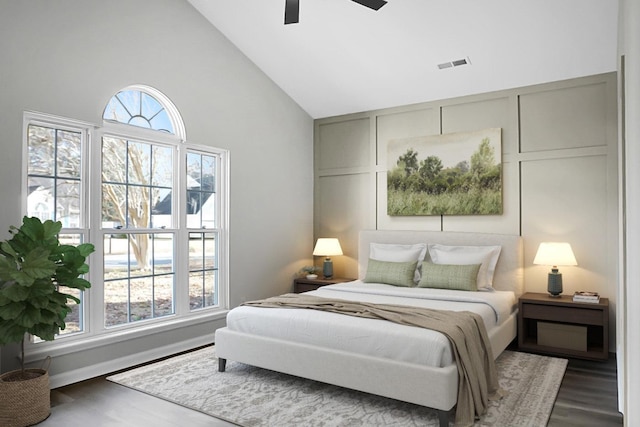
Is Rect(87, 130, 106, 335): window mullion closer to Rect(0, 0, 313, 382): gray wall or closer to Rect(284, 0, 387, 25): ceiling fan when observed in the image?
Rect(0, 0, 313, 382): gray wall

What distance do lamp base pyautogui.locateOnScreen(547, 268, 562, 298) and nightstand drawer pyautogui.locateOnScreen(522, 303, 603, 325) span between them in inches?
7.3

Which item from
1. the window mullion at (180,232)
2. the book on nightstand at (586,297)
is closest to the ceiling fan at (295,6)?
the window mullion at (180,232)

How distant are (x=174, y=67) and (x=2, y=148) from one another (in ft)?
5.72

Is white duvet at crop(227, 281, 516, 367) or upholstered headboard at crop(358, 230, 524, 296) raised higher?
upholstered headboard at crop(358, 230, 524, 296)

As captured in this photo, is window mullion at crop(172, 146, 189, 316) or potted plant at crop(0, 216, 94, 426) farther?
window mullion at crop(172, 146, 189, 316)

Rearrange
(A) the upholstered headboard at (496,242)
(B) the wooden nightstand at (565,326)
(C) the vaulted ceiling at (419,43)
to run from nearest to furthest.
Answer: (C) the vaulted ceiling at (419,43)
(B) the wooden nightstand at (565,326)
(A) the upholstered headboard at (496,242)

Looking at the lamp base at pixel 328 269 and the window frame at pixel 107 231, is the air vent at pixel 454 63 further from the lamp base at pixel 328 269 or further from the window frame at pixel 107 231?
the lamp base at pixel 328 269

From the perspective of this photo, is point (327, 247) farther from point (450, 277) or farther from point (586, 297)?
point (586, 297)

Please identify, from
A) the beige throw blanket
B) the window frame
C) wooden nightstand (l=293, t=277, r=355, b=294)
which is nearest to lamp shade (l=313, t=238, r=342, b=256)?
wooden nightstand (l=293, t=277, r=355, b=294)

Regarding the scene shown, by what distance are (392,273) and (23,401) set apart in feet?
11.0

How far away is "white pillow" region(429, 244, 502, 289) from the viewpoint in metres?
4.68

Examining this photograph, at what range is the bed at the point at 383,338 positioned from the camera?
2932mm

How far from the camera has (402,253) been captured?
5.18 m

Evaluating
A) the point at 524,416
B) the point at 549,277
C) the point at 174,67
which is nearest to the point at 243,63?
the point at 174,67
